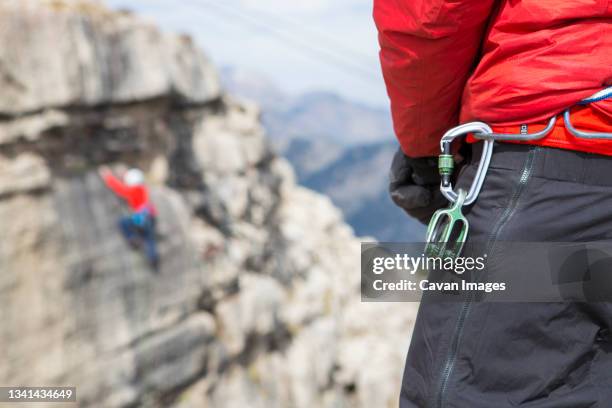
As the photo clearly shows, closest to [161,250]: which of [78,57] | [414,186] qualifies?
[78,57]

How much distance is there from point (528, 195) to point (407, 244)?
0.72 metres

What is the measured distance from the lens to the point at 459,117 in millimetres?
2051

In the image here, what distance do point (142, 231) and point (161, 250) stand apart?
3.26 ft

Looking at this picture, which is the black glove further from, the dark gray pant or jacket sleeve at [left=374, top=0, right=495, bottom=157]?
the dark gray pant

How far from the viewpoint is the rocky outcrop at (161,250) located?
12195 millimetres

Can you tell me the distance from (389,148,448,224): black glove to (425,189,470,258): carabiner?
1.39ft

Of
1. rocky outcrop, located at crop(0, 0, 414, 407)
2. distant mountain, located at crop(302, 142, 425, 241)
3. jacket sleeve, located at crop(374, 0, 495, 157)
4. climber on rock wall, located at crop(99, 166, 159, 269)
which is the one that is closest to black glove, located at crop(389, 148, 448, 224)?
jacket sleeve, located at crop(374, 0, 495, 157)

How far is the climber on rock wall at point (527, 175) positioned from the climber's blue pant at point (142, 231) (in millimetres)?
12952

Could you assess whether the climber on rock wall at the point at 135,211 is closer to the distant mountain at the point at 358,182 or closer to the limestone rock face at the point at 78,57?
the limestone rock face at the point at 78,57

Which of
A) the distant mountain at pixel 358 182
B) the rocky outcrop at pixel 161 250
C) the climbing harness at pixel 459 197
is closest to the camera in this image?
the climbing harness at pixel 459 197

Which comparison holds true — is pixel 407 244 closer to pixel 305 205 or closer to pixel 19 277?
pixel 19 277

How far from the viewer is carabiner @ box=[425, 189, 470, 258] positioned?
73.0 inches

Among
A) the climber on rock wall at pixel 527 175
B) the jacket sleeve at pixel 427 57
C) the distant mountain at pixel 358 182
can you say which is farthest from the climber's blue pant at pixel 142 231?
the distant mountain at pixel 358 182

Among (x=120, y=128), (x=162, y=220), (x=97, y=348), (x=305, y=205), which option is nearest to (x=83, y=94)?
(x=120, y=128)
